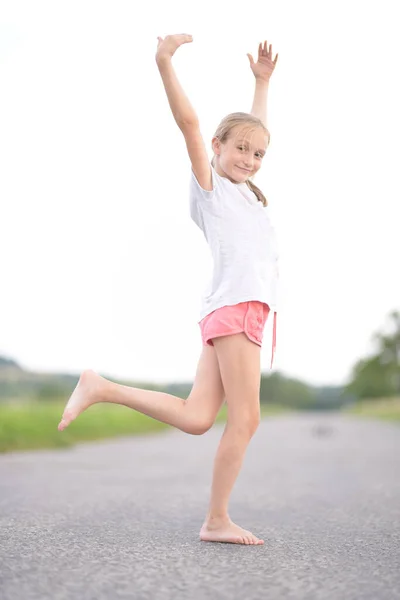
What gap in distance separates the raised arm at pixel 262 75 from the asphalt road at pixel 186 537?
6.22 feet

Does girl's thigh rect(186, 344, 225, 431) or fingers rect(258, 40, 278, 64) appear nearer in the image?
girl's thigh rect(186, 344, 225, 431)

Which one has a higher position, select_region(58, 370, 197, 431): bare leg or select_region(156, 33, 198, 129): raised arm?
select_region(156, 33, 198, 129): raised arm

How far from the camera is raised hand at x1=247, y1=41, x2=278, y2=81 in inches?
160

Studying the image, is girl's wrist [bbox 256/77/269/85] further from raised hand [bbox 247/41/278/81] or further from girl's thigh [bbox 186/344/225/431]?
girl's thigh [bbox 186/344/225/431]

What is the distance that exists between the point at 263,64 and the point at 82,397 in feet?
6.06

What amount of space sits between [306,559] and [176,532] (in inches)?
30.5

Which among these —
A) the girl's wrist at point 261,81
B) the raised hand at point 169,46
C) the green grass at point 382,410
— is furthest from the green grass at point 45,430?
the green grass at point 382,410

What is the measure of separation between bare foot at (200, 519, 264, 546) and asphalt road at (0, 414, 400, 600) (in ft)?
0.18

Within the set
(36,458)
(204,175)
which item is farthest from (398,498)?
(36,458)

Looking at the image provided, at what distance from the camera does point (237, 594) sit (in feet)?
7.57

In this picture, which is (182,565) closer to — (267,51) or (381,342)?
(267,51)

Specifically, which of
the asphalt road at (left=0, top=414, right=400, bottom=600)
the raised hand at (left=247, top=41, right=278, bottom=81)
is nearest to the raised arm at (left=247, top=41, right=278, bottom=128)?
the raised hand at (left=247, top=41, right=278, bottom=81)

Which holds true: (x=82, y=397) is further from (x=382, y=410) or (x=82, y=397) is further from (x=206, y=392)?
(x=382, y=410)

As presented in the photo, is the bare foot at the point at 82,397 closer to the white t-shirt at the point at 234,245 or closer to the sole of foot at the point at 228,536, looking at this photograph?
the white t-shirt at the point at 234,245
